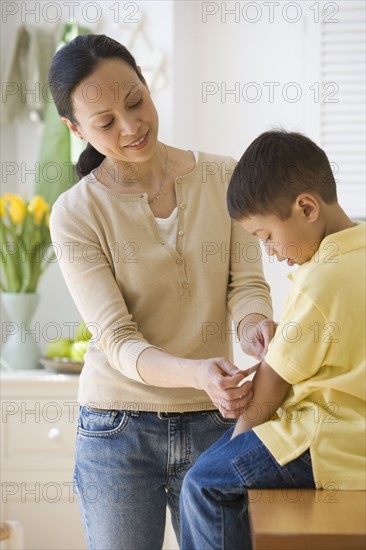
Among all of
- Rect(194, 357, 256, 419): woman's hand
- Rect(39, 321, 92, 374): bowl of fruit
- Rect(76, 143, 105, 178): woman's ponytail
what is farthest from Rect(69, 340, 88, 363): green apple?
Rect(194, 357, 256, 419): woman's hand

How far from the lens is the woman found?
5.12 ft

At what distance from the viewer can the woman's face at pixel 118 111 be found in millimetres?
1565

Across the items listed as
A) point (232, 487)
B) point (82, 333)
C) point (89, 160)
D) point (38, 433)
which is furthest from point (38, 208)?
point (232, 487)

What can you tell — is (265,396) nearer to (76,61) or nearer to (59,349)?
(76,61)

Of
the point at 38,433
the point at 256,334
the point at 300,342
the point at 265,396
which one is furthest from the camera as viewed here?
the point at 38,433

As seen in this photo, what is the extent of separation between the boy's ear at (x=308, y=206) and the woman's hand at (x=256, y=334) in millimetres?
270

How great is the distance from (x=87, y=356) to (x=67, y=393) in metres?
1.20

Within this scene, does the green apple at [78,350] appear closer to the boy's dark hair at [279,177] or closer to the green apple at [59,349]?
the green apple at [59,349]

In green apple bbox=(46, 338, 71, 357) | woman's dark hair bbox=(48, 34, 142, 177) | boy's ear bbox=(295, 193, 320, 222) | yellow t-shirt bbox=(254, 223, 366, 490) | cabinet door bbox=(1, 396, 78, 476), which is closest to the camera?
yellow t-shirt bbox=(254, 223, 366, 490)

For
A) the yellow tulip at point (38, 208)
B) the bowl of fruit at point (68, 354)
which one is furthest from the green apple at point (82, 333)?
the yellow tulip at point (38, 208)

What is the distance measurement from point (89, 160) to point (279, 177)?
1.91ft

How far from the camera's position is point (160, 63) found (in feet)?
9.91

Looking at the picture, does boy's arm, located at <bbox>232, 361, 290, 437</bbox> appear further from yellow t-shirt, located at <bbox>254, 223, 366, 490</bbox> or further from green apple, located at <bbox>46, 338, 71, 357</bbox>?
green apple, located at <bbox>46, 338, 71, 357</bbox>

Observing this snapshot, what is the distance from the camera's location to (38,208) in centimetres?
298
